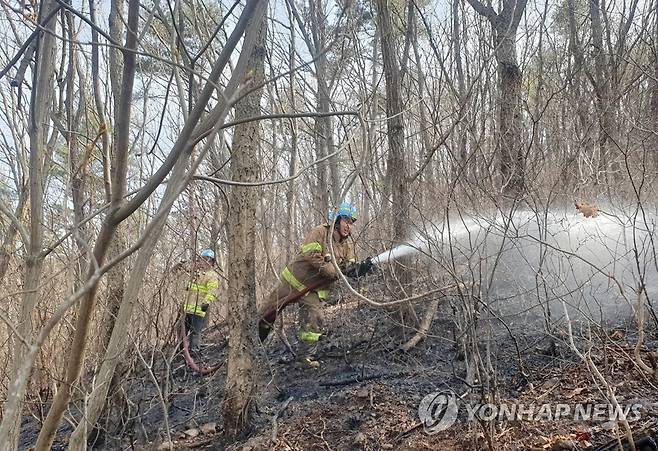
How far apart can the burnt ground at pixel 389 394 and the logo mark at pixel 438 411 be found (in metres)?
0.06

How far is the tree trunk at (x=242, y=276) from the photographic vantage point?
4102 mm

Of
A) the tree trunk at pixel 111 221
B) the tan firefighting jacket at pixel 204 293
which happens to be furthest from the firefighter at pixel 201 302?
the tree trunk at pixel 111 221

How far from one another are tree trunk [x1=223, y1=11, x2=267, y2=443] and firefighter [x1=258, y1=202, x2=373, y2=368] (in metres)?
1.39

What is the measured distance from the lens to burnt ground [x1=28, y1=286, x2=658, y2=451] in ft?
10.5

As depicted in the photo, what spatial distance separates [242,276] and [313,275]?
1.68 m

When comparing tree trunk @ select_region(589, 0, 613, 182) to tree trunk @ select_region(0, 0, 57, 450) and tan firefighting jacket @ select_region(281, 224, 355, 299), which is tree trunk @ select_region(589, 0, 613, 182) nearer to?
tan firefighting jacket @ select_region(281, 224, 355, 299)

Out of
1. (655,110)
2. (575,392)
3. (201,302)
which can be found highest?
(655,110)

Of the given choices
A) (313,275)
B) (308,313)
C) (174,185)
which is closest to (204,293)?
(308,313)

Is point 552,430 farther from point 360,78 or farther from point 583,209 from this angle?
point 360,78

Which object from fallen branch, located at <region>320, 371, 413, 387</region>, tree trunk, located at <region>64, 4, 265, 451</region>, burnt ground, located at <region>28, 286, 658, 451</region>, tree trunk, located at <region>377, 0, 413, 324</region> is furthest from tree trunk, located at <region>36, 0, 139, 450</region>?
tree trunk, located at <region>377, 0, 413, 324</region>

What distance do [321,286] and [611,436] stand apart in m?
3.49

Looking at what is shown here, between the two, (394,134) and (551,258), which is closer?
(551,258)

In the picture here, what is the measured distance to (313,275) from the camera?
5750mm

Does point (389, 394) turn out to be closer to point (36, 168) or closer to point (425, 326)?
point (425, 326)
